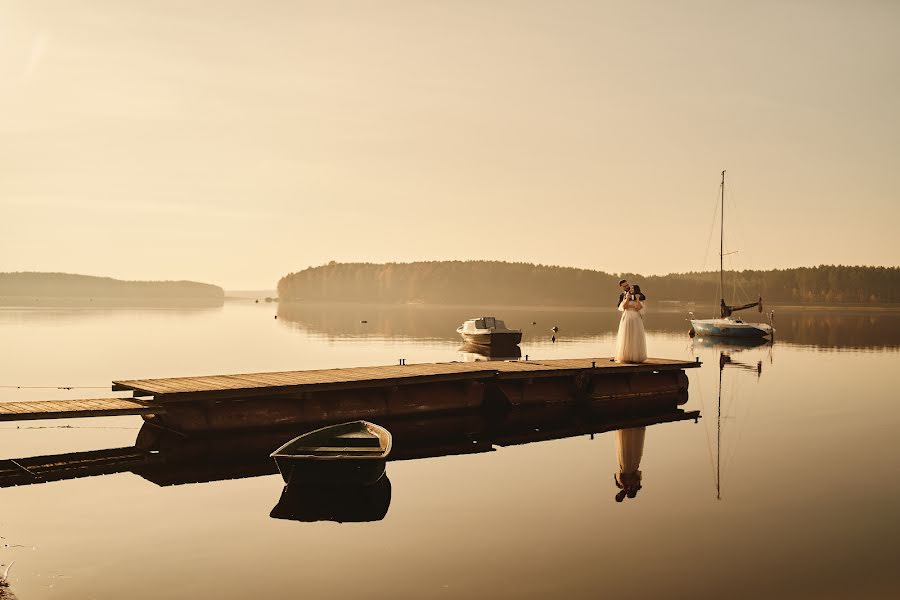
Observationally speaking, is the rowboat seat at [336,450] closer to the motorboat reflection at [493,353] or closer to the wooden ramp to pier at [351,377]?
the wooden ramp to pier at [351,377]

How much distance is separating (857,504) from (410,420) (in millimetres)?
13709

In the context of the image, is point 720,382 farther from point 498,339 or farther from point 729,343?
point 729,343

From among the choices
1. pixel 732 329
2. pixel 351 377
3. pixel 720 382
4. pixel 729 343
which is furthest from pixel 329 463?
pixel 732 329

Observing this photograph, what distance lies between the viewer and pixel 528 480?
19.0 meters

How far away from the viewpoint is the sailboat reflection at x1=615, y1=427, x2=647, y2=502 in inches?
721

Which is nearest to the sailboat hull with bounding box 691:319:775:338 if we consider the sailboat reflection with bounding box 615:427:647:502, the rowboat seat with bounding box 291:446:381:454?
the sailboat reflection with bounding box 615:427:647:502

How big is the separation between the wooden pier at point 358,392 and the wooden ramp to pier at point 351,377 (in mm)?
30

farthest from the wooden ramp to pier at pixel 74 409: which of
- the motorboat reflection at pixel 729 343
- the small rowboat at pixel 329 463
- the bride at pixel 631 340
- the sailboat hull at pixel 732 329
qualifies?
the sailboat hull at pixel 732 329

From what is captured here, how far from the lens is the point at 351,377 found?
24.5m

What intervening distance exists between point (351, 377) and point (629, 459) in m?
9.15

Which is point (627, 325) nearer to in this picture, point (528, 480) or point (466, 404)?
point (466, 404)

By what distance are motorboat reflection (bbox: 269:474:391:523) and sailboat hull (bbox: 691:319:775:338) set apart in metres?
69.7

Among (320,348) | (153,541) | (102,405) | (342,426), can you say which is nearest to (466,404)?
(342,426)

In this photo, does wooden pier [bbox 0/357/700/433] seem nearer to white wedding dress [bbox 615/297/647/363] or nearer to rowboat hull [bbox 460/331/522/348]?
white wedding dress [bbox 615/297/647/363]
